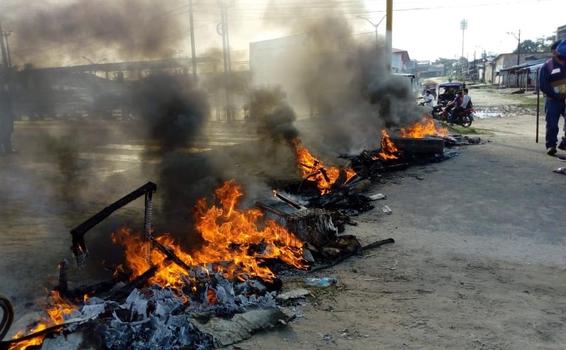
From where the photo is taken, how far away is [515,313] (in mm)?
3777

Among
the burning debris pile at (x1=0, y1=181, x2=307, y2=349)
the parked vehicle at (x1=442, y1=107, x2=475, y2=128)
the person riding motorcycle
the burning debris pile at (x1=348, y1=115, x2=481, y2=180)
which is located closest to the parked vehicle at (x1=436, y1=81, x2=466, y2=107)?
the person riding motorcycle

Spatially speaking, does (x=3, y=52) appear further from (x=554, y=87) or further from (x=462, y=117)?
(x=462, y=117)

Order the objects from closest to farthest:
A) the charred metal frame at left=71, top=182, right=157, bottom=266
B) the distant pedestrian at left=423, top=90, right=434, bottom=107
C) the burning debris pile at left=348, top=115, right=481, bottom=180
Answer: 1. the charred metal frame at left=71, top=182, right=157, bottom=266
2. the burning debris pile at left=348, top=115, right=481, bottom=180
3. the distant pedestrian at left=423, top=90, right=434, bottom=107

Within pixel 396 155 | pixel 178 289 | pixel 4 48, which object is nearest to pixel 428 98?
pixel 396 155

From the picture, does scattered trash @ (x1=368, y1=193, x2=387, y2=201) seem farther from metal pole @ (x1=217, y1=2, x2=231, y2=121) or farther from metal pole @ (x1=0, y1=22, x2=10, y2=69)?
metal pole @ (x1=0, y1=22, x2=10, y2=69)

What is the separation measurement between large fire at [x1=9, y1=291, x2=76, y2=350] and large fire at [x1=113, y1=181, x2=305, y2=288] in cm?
74

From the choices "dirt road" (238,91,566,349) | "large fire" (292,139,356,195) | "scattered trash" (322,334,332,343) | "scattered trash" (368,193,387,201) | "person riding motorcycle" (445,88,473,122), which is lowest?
"scattered trash" (322,334,332,343)

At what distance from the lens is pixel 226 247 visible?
16.8ft

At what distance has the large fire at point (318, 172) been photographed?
26.7ft

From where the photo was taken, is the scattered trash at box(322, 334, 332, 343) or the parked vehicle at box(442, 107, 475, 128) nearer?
the scattered trash at box(322, 334, 332, 343)

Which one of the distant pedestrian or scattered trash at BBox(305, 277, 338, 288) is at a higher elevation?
the distant pedestrian

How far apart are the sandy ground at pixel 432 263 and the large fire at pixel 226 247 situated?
0.53 metres

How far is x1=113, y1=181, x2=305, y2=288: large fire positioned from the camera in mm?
4519

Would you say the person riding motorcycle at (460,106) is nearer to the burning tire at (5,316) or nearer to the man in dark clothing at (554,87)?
A: the man in dark clothing at (554,87)
